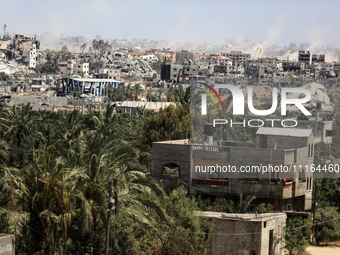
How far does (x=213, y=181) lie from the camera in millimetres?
27719

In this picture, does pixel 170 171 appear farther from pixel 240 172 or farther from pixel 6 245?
pixel 6 245

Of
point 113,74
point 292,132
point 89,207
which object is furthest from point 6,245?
point 113,74

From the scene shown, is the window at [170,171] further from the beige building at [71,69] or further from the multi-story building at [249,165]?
the beige building at [71,69]

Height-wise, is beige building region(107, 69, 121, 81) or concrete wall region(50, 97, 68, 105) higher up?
beige building region(107, 69, 121, 81)

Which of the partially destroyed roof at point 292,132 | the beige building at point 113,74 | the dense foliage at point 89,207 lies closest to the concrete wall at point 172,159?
the partially destroyed roof at point 292,132

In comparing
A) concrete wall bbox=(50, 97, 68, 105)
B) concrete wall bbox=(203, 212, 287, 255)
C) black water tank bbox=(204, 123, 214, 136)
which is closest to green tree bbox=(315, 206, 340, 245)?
black water tank bbox=(204, 123, 214, 136)

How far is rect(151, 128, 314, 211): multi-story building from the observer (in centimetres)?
2712

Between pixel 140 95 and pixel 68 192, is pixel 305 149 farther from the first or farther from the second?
pixel 140 95

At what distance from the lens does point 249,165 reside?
89.2 ft

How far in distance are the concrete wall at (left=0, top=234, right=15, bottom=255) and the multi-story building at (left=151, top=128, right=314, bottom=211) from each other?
12.9 metres

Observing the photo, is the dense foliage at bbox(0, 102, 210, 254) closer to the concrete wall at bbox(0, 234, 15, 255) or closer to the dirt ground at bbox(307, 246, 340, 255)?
the concrete wall at bbox(0, 234, 15, 255)

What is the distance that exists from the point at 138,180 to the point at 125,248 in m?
1.87

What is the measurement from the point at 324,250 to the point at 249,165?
5.09 m

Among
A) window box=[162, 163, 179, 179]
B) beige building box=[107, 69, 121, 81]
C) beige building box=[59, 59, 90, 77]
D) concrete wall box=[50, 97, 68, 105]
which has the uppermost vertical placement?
beige building box=[59, 59, 90, 77]
